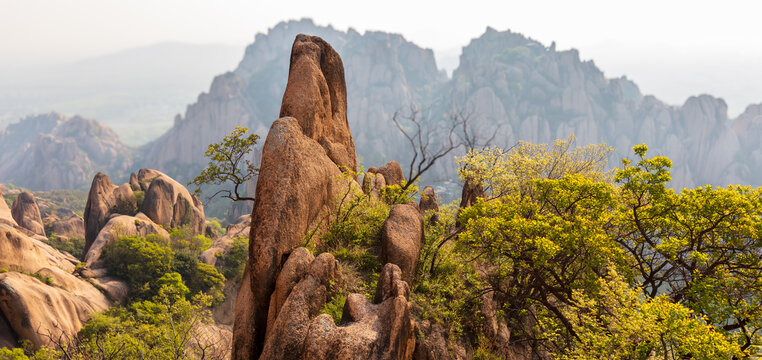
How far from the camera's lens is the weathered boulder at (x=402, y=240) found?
16.7m

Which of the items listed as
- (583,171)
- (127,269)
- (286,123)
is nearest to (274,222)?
(286,123)

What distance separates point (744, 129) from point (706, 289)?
247m

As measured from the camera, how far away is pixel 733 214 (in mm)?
13945

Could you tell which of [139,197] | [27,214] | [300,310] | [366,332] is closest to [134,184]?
[139,197]

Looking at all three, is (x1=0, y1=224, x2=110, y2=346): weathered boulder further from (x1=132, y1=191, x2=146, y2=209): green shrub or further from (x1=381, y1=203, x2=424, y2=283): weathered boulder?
(x1=381, y1=203, x2=424, y2=283): weathered boulder

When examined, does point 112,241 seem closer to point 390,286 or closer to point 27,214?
point 27,214

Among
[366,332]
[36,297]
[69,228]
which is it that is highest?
[366,332]

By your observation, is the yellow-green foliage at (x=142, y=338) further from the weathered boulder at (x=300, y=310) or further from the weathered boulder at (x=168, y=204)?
the weathered boulder at (x=168, y=204)

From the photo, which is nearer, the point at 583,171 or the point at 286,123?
the point at 286,123

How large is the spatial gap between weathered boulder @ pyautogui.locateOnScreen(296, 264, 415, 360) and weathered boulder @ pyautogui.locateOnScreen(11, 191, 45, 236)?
83585 millimetres

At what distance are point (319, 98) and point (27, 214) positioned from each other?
81.0m

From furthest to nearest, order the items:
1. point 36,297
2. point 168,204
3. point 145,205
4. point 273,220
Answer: point 168,204
point 145,205
point 36,297
point 273,220

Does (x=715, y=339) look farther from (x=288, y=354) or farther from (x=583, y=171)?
(x=583, y=171)

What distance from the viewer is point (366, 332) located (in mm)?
11898
